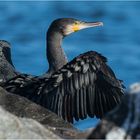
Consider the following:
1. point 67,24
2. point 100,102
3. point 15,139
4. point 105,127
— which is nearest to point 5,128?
point 15,139

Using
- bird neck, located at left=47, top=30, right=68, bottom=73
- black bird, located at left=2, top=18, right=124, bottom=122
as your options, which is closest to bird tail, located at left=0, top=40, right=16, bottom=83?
bird neck, located at left=47, top=30, right=68, bottom=73

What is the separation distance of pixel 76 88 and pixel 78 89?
25 millimetres

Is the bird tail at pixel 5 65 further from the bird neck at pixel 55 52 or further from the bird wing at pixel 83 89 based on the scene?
the bird wing at pixel 83 89

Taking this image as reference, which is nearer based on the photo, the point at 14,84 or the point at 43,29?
the point at 14,84

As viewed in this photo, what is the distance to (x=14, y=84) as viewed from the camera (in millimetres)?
8375

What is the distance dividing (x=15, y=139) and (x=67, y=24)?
5.82m

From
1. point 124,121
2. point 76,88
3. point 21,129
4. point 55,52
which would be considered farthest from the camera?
point 55,52

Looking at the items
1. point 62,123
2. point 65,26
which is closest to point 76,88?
point 65,26

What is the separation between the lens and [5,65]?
387 inches

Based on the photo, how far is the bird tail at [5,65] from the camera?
375 inches

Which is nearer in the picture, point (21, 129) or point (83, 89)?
point (21, 129)

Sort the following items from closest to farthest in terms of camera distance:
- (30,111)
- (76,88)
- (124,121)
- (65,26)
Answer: (124,121) → (30,111) → (76,88) → (65,26)

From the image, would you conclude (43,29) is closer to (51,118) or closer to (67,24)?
(67,24)

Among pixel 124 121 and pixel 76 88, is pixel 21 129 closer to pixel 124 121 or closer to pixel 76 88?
pixel 124 121
